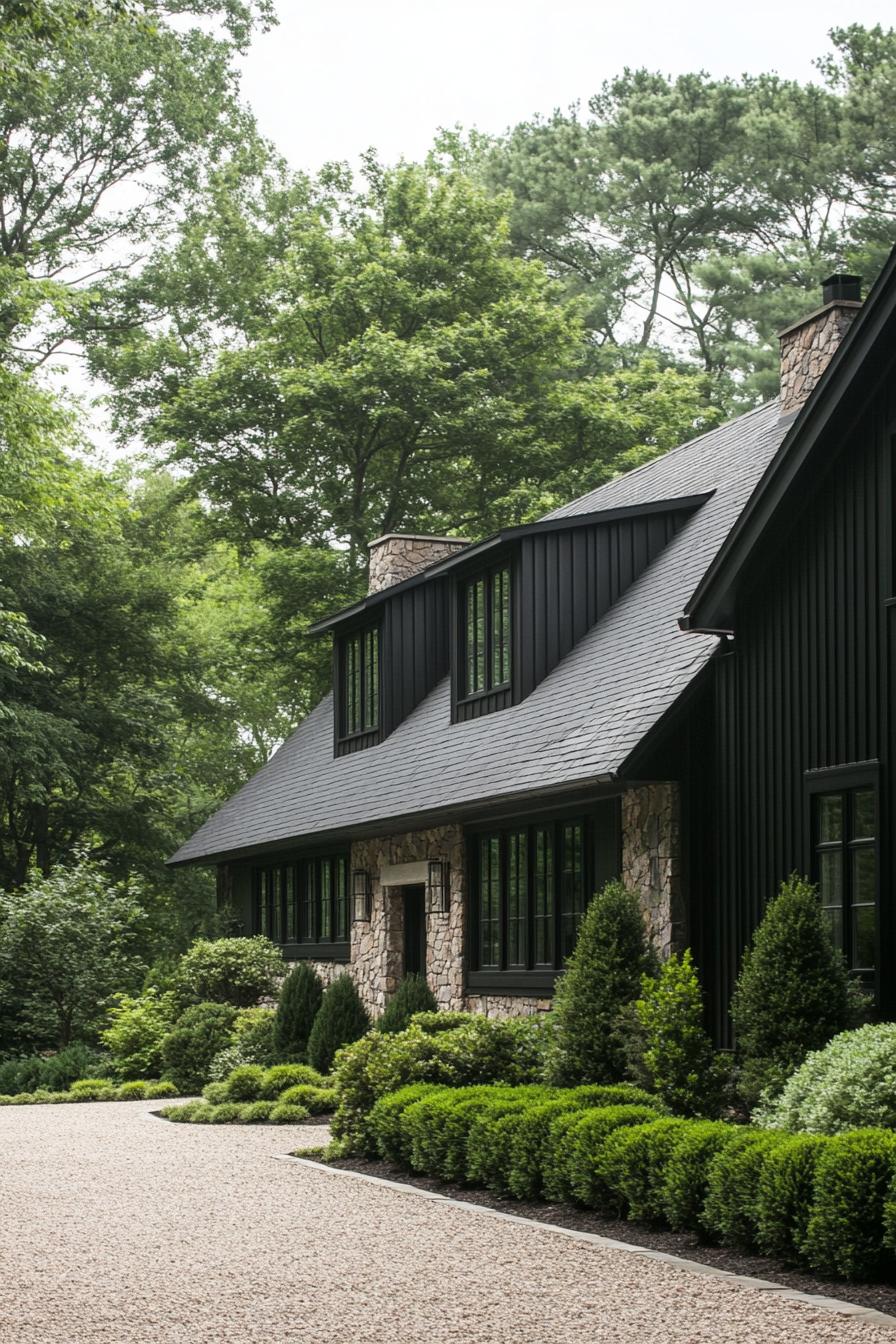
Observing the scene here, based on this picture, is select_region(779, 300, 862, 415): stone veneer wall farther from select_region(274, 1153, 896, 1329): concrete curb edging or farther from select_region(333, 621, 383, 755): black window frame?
select_region(274, 1153, 896, 1329): concrete curb edging

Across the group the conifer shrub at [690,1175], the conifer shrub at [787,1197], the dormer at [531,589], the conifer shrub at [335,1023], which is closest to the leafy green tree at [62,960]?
the conifer shrub at [335,1023]

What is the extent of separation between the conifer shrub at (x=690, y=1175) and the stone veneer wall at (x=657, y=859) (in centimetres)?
466

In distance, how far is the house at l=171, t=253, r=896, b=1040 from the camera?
1149 cm

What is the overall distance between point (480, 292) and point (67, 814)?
1306 cm

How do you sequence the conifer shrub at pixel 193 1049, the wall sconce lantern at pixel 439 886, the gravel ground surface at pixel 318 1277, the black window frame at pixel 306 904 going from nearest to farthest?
the gravel ground surface at pixel 318 1277 < the wall sconce lantern at pixel 439 886 < the conifer shrub at pixel 193 1049 < the black window frame at pixel 306 904

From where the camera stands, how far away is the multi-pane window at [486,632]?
58.7 ft

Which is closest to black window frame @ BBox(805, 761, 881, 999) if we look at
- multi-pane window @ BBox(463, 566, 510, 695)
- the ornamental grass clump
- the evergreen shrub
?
the ornamental grass clump

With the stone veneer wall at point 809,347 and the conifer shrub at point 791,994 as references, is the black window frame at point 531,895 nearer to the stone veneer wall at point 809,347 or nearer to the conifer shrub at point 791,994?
the conifer shrub at point 791,994

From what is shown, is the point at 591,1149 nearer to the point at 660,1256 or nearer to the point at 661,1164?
the point at 661,1164

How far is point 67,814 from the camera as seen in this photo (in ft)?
103

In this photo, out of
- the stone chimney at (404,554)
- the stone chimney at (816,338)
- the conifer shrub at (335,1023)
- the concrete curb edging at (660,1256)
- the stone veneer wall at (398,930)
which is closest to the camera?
the concrete curb edging at (660,1256)

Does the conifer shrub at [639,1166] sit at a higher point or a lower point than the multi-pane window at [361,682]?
lower

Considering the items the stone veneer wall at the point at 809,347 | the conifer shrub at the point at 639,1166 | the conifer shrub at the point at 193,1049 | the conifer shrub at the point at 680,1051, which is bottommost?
the conifer shrub at the point at 193,1049

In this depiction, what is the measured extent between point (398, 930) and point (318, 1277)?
11996 mm
